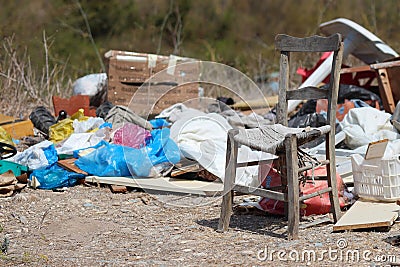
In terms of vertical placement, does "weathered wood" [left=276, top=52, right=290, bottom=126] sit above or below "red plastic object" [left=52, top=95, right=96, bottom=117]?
above

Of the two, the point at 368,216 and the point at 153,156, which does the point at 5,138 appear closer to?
the point at 153,156

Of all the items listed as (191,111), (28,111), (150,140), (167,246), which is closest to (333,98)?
(167,246)

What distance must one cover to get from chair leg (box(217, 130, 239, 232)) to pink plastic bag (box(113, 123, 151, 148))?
6.01 ft

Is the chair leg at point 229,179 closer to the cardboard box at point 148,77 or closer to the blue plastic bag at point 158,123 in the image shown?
the blue plastic bag at point 158,123

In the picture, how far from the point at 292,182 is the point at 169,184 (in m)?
1.67

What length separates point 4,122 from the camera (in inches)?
298

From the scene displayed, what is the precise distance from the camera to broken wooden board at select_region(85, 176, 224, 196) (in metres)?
5.59

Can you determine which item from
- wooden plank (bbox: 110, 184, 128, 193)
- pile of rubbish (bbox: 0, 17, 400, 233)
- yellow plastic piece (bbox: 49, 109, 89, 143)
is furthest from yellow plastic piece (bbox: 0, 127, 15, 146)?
wooden plank (bbox: 110, 184, 128, 193)

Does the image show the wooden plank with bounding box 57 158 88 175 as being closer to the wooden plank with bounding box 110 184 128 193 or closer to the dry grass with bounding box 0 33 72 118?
the wooden plank with bounding box 110 184 128 193

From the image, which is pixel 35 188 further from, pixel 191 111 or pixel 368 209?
pixel 368 209

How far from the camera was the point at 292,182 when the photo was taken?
426cm

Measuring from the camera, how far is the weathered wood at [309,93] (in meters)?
4.77

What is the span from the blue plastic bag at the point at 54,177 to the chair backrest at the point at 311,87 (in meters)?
2.12

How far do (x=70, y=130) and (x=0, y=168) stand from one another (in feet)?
4.53
